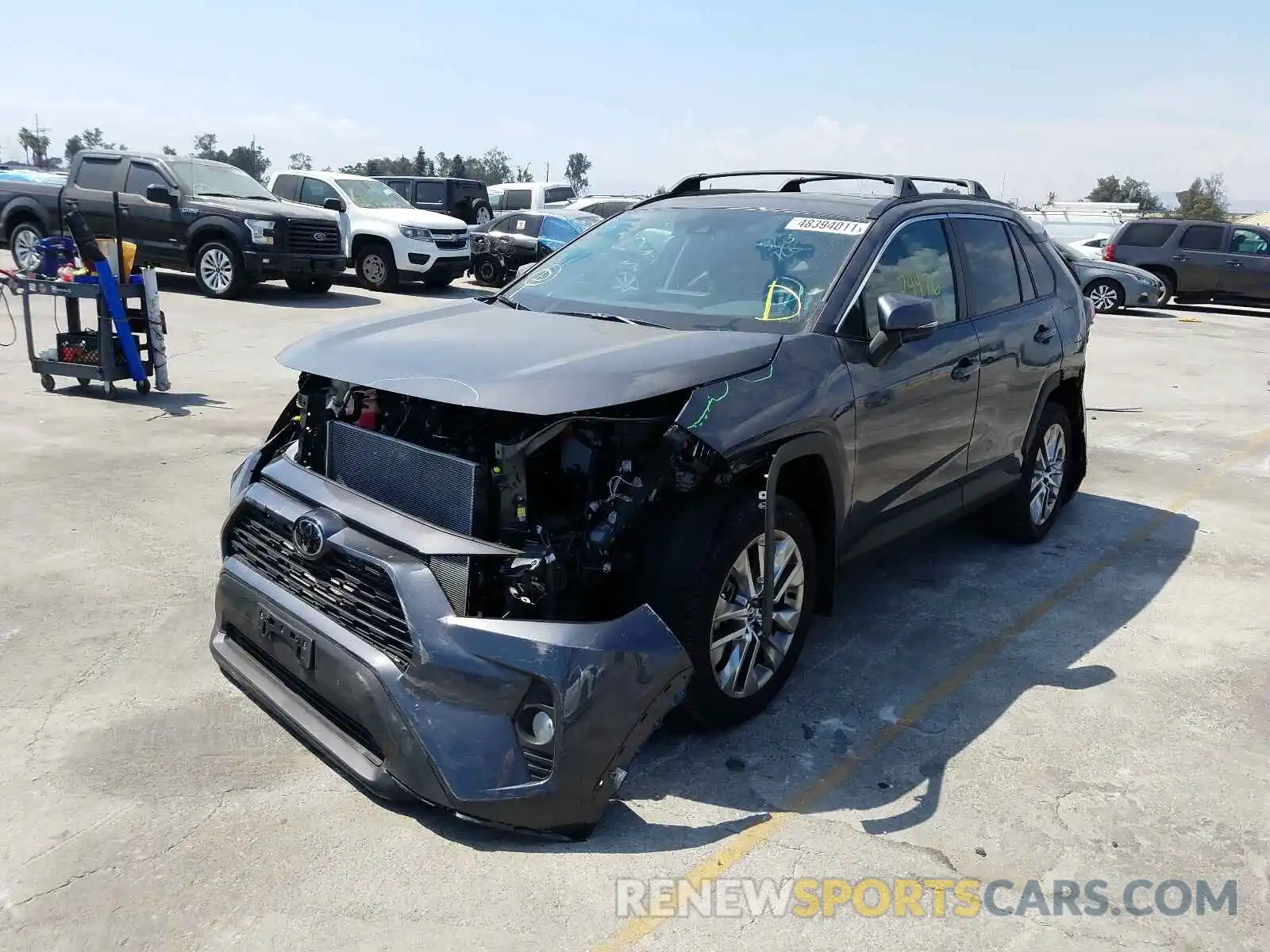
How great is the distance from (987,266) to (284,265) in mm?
11329

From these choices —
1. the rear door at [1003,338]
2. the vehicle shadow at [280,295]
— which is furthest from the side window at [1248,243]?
the rear door at [1003,338]

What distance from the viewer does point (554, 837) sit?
300 cm

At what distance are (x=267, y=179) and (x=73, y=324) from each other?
10546mm

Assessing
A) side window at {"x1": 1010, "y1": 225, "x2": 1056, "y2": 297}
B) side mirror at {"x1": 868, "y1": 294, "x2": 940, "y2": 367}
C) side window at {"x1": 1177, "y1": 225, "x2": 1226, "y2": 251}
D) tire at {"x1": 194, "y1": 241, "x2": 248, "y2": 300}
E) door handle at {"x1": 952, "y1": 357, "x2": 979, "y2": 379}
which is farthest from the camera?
side window at {"x1": 1177, "y1": 225, "x2": 1226, "y2": 251}

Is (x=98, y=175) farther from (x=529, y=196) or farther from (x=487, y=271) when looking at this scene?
(x=529, y=196)

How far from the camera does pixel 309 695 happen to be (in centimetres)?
333

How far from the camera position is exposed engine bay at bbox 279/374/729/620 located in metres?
3.07

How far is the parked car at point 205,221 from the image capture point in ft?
46.5

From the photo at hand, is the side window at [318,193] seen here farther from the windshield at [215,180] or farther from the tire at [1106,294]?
the tire at [1106,294]

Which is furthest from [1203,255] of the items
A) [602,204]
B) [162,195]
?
[162,195]

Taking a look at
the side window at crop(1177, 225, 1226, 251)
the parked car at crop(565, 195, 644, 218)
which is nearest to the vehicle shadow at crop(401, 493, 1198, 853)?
the parked car at crop(565, 195, 644, 218)

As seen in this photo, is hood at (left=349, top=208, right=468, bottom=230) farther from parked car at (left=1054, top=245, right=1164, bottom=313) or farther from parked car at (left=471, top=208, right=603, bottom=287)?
parked car at (left=1054, top=245, right=1164, bottom=313)

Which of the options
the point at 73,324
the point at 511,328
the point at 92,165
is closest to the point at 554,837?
the point at 511,328
